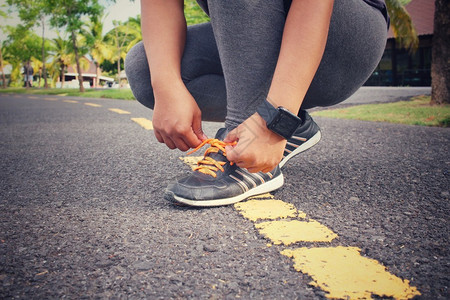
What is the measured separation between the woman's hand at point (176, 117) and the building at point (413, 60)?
57.0ft

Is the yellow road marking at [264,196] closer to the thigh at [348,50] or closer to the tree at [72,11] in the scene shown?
the thigh at [348,50]

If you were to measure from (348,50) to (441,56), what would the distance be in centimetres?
651

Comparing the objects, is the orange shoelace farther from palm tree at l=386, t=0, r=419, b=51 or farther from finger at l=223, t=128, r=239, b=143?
palm tree at l=386, t=0, r=419, b=51

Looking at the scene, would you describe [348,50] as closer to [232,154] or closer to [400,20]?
[232,154]

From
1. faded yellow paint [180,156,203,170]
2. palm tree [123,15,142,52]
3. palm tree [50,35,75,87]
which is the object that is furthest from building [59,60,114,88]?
faded yellow paint [180,156,203,170]

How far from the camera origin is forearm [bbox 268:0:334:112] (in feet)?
3.52

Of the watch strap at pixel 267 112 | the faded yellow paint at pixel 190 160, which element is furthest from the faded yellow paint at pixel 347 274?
the faded yellow paint at pixel 190 160

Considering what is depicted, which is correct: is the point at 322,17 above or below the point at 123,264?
above

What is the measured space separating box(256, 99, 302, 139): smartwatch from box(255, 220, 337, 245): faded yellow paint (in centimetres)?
31

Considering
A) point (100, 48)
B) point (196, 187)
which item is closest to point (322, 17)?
point (196, 187)

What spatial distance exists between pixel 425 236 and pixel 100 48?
39.2 meters

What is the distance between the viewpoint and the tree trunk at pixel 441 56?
650cm

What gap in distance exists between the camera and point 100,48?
3650cm

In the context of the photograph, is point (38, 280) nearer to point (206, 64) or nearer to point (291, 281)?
point (291, 281)
